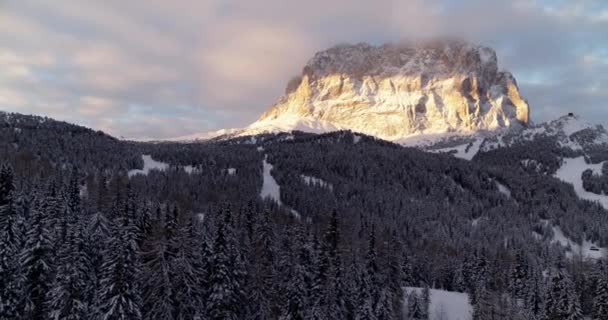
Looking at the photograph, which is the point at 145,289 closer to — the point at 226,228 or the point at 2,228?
the point at 226,228

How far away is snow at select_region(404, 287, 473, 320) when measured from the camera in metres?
108

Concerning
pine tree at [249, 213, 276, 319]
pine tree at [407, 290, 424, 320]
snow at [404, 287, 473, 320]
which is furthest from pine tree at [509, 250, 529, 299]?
pine tree at [249, 213, 276, 319]

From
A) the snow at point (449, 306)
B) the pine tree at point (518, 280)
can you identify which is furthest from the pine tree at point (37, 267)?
the pine tree at point (518, 280)

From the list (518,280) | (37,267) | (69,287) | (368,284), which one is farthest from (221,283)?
(518,280)

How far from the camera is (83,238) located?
5541 centimetres

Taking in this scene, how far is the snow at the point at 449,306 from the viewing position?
108m

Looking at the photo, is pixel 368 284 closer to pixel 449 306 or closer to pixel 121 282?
pixel 121 282

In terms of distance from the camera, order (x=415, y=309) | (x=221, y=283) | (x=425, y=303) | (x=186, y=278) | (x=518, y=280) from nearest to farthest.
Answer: (x=186, y=278) < (x=221, y=283) < (x=415, y=309) < (x=425, y=303) < (x=518, y=280)

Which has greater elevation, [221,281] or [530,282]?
[221,281]

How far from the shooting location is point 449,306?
114250mm

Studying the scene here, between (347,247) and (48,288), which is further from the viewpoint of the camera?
(347,247)

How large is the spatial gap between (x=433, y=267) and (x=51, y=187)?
101164mm

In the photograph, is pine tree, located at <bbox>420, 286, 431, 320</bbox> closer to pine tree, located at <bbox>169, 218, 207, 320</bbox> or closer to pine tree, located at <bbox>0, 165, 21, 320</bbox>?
pine tree, located at <bbox>169, 218, 207, 320</bbox>

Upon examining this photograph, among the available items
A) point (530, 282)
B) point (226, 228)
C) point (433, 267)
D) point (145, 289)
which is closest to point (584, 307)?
point (530, 282)
